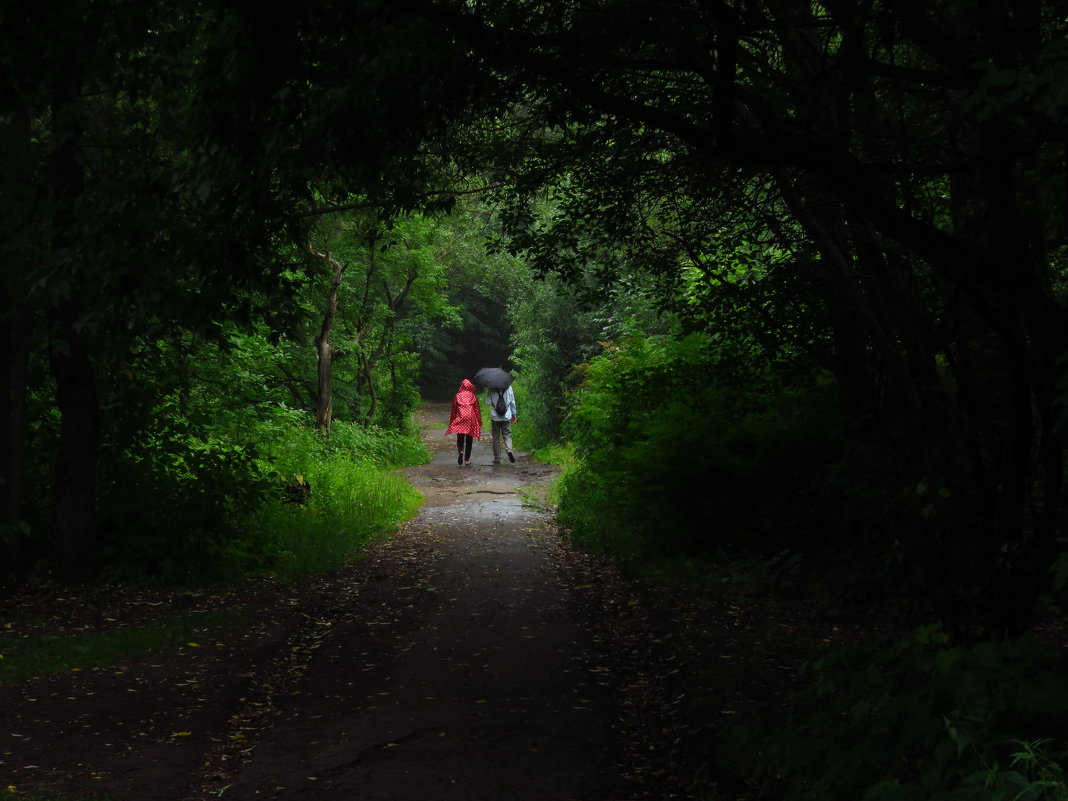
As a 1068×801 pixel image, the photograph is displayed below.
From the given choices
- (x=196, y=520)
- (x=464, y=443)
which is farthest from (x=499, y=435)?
(x=196, y=520)

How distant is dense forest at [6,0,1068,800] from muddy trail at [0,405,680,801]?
3.62ft

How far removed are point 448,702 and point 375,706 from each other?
47 cm

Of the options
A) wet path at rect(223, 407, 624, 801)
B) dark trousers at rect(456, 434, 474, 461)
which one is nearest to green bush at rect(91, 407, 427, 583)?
wet path at rect(223, 407, 624, 801)

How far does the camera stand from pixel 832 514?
9.75 meters

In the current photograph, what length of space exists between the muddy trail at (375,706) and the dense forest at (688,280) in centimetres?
110

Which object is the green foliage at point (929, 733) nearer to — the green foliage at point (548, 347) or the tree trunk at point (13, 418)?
the tree trunk at point (13, 418)

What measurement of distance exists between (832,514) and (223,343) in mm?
5788

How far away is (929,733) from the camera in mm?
3826

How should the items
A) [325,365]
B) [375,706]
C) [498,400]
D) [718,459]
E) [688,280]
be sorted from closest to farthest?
[375,706] < [718,459] < [688,280] < [325,365] < [498,400]

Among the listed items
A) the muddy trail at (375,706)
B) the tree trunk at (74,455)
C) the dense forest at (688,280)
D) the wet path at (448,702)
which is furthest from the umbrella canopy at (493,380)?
the tree trunk at (74,455)

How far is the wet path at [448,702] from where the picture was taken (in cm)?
519

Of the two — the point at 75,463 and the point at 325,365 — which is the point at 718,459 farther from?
the point at 325,365

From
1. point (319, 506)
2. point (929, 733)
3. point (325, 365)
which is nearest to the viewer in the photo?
point (929, 733)

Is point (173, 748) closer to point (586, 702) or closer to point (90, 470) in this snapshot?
point (586, 702)
